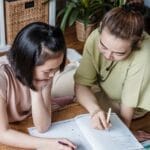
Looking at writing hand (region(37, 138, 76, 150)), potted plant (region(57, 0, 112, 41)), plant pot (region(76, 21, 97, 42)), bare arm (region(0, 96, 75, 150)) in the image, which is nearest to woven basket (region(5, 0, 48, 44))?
potted plant (region(57, 0, 112, 41))

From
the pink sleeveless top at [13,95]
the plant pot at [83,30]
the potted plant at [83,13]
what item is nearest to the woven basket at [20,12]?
the potted plant at [83,13]

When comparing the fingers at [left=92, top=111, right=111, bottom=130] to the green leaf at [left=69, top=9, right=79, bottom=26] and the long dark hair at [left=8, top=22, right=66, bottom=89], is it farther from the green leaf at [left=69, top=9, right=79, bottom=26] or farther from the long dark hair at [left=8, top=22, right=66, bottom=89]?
the green leaf at [left=69, top=9, right=79, bottom=26]

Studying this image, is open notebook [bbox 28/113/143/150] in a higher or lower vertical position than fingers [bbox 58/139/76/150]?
lower

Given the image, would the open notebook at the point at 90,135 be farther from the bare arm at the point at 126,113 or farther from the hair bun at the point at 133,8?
the hair bun at the point at 133,8

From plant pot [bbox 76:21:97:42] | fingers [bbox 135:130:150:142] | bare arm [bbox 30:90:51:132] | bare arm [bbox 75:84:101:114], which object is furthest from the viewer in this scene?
plant pot [bbox 76:21:97:42]

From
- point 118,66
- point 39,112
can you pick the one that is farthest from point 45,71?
point 118,66

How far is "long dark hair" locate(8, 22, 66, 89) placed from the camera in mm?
1088

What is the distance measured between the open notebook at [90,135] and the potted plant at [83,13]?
1.50 metres

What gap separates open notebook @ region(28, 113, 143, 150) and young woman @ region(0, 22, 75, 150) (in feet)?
0.13

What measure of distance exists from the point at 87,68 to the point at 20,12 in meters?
1.35

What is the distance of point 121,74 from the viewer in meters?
1.40

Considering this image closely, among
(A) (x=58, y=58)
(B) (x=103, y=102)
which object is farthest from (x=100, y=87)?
(A) (x=58, y=58)

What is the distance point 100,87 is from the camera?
5.12 feet

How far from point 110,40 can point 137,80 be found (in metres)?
0.21
